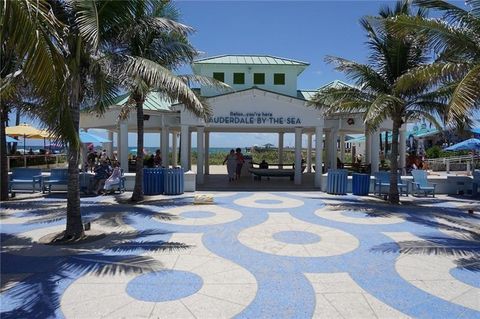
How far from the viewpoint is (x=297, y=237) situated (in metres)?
8.84

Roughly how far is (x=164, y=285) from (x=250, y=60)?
18350 millimetres

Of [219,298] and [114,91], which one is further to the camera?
[114,91]

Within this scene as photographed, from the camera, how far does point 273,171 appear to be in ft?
71.5

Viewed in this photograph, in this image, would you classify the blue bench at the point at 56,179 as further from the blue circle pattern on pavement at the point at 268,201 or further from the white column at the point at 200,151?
the blue circle pattern on pavement at the point at 268,201

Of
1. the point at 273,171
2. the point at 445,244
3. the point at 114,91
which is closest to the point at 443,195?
the point at 273,171

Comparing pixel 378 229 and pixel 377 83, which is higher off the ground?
pixel 377 83

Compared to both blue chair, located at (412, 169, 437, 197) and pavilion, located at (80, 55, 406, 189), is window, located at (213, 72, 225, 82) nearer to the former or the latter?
pavilion, located at (80, 55, 406, 189)

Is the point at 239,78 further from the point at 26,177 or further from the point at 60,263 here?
the point at 60,263

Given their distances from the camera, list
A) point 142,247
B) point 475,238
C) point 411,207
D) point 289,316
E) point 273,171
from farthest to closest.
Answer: point 273,171 < point 411,207 < point 475,238 < point 142,247 < point 289,316

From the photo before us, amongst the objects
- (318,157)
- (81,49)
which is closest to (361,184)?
(318,157)

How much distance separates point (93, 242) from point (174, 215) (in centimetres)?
314

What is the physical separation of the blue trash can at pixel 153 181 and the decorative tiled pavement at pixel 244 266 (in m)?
4.08

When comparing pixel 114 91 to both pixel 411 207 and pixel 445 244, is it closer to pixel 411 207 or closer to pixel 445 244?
pixel 445 244

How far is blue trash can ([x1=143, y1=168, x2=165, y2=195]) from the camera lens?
15805 millimetres
